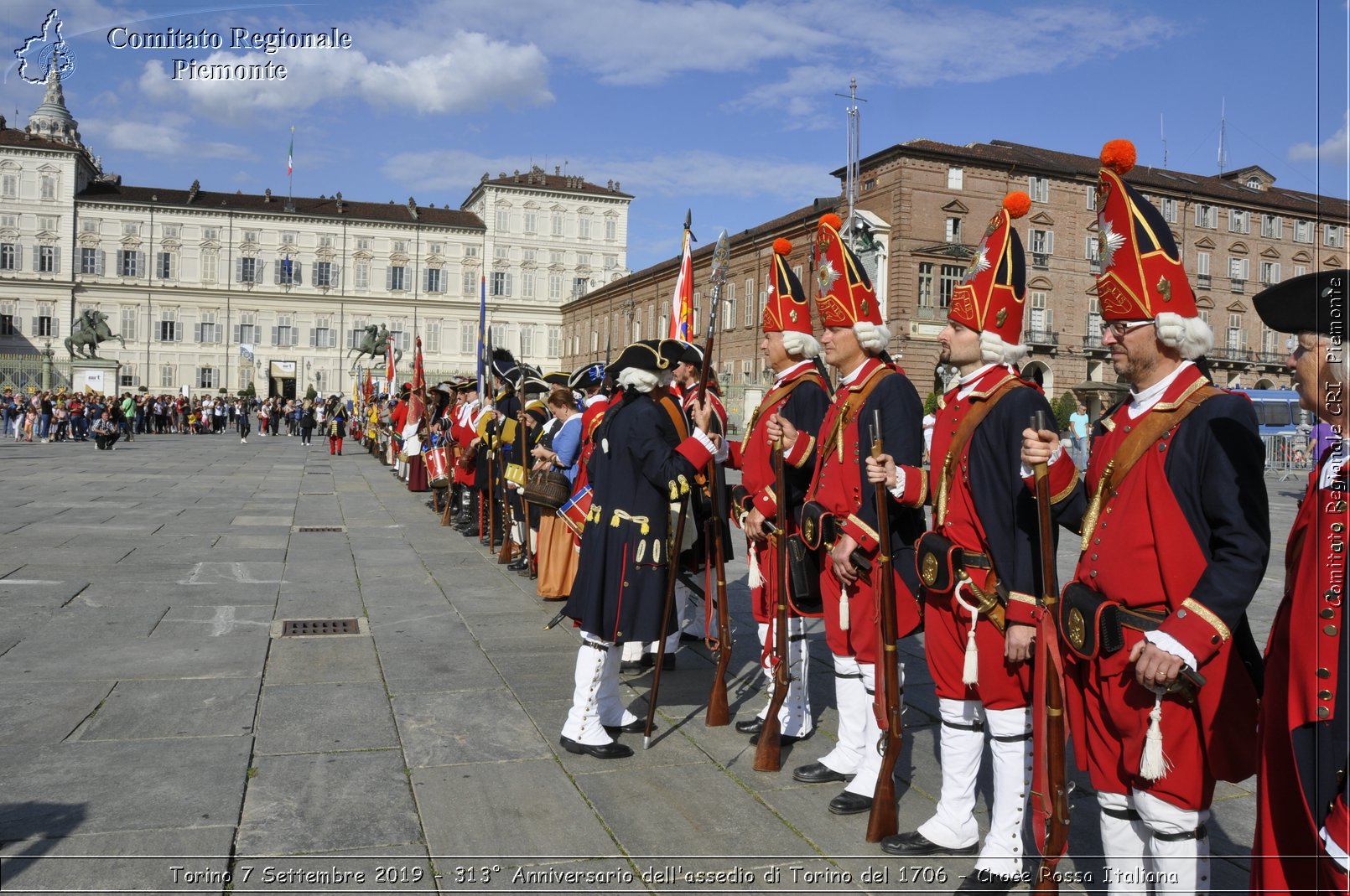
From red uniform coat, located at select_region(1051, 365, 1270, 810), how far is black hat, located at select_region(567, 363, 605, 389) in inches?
235

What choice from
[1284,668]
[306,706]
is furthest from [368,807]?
[1284,668]

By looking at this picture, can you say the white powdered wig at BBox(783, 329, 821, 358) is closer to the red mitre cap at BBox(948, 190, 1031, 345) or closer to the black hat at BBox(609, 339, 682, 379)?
the black hat at BBox(609, 339, 682, 379)

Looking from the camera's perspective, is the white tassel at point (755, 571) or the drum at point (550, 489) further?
the drum at point (550, 489)

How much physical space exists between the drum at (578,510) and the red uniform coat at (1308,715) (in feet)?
19.4

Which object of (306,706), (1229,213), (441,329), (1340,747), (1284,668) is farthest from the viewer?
(441,329)

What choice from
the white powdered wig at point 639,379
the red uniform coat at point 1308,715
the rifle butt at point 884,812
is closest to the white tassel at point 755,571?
the white powdered wig at point 639,379

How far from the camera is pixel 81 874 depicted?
368 cm

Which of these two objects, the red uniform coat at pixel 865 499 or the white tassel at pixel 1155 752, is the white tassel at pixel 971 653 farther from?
the white tassel at pixel 1155 752

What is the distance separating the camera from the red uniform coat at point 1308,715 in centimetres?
233

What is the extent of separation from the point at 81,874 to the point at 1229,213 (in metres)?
67.7

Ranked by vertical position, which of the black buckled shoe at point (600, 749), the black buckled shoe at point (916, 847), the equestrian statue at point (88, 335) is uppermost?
the equestrian statue at point (88, 335)

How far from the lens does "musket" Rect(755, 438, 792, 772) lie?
16.1 ft

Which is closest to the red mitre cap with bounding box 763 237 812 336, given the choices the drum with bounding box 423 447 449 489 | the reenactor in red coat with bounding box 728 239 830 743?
the reenactor in red coat with bounding box 728 239 830 743

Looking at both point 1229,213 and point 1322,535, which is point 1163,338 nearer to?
point 1322,535
